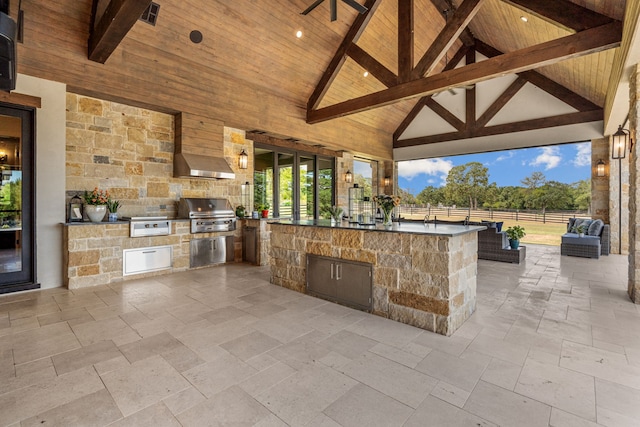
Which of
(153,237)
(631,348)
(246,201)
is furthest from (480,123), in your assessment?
(153,237)

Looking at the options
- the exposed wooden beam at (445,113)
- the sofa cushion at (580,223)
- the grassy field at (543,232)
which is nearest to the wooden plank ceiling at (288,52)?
the exposed wooden beam at (445,113)

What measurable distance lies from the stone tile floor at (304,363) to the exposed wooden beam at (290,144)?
4.30m

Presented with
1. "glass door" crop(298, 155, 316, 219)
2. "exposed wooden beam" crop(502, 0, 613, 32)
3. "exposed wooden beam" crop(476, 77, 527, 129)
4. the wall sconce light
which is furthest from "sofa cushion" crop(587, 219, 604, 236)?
the wall sconce light

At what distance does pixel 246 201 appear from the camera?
6.88m

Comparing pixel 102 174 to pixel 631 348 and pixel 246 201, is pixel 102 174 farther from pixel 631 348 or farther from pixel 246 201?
pixel 631 348

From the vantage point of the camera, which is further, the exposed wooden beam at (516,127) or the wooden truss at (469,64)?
the exposed wooden beam at (516,127)

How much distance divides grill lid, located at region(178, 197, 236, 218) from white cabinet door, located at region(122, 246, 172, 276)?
719 mm

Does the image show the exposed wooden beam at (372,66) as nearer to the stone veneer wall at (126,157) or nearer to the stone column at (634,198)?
the stone column at (634,198)

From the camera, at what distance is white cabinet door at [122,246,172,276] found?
15.9ft

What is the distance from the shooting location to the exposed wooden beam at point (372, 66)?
6285mm

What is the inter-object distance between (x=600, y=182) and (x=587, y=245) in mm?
1962

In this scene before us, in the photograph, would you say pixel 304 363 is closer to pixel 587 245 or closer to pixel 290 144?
pixel 290 144

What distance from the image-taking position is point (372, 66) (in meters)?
6.62

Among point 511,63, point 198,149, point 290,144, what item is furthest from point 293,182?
point 511,63
